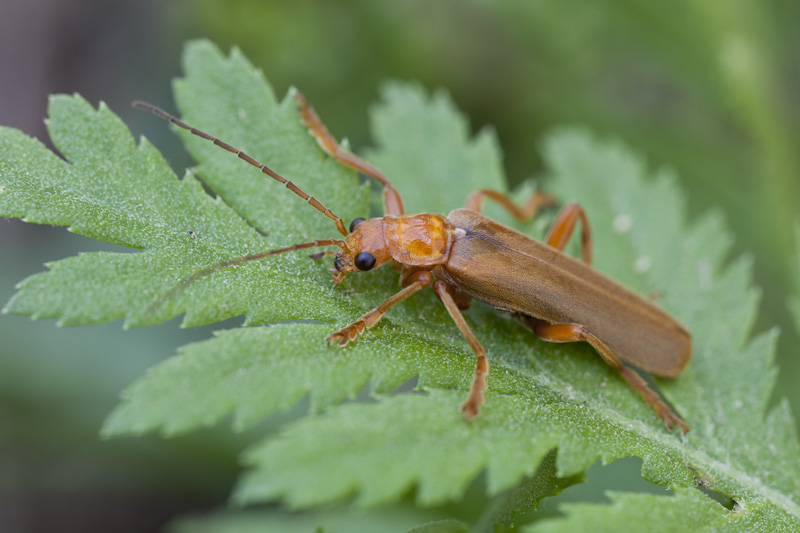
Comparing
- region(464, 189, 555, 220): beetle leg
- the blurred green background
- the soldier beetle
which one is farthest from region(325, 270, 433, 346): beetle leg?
the blurred green background

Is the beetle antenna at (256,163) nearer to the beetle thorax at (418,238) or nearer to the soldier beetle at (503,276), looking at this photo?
the soldier beetle at (503,276)

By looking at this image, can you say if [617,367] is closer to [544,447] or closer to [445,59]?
[544,447]

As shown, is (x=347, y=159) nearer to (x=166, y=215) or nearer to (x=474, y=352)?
(x=166, y=215)

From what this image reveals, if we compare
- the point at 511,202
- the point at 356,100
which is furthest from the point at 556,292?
the point at 356,100

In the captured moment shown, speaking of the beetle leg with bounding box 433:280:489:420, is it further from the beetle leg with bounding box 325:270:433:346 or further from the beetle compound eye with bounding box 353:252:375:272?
the beetle compound eye with bounding box 353:252:375:272

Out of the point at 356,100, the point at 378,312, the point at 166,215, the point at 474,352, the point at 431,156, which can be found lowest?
the point at 474,352

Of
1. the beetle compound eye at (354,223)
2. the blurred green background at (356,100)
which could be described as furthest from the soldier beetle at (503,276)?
the blurred green background at (356,100)

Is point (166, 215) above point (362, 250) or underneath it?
above
